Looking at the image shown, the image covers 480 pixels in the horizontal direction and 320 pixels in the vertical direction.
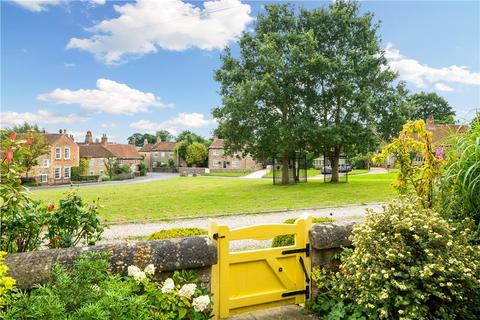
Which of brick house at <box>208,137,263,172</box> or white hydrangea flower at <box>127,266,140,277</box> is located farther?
brick house at <box>208,137,263,172</box>

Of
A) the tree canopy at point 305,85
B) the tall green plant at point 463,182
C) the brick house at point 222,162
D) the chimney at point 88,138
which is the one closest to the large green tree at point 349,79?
the tree canopy at point 305,85

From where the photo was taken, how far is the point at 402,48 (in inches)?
711

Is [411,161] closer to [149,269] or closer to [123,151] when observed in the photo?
[149,269]

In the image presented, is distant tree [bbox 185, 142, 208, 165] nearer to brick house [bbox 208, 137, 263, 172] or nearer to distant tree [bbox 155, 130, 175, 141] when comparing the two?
brick house [bbox 208, 137, 263, 172]

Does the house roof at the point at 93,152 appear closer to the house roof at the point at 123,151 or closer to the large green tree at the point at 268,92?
the house roof at the point at 123,151

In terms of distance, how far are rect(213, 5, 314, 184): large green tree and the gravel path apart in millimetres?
10121

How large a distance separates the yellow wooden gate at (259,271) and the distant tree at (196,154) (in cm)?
6721

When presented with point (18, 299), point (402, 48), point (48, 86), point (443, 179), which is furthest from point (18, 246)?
point (402, 48)

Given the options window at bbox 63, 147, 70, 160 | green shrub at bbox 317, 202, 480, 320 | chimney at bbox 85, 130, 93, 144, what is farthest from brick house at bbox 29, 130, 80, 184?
green shrub at bbox 317, 202, 480, 320

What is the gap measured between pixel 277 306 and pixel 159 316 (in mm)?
1745

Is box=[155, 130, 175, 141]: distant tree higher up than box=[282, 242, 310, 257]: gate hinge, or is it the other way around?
box=[155, 130, 175, 141]: distant tree

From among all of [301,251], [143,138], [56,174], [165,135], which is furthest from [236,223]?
[143,138]

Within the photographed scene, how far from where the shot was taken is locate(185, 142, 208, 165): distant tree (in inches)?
2776

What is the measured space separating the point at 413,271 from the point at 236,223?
7889mm
